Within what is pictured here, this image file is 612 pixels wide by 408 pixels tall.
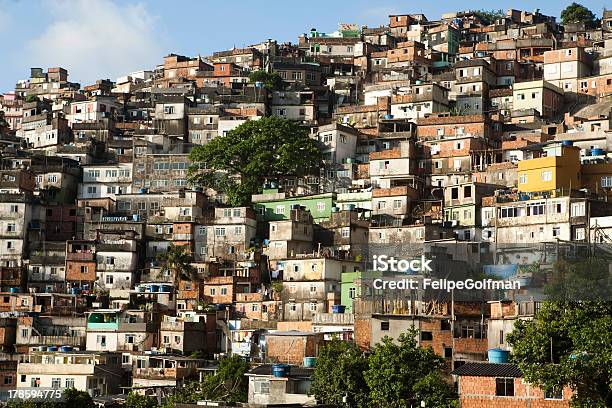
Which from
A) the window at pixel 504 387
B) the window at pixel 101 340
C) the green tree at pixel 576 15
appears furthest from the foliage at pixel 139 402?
the green tree at pixel 576 15

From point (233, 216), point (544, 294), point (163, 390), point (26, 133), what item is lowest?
point (163, 390)

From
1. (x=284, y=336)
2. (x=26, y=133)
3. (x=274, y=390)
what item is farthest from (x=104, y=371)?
(x=26, y=133)

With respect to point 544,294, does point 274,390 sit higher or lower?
lower

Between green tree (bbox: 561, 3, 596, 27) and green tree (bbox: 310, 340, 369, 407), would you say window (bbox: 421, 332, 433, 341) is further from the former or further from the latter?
green tree (bbox: 561, 3, 596, 27)

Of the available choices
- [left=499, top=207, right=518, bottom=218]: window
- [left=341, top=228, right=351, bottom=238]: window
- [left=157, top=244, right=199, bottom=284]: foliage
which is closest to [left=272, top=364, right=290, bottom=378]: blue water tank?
[left=499, top=207, right=518, bottom=218]: window

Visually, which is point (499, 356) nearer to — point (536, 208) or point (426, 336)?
point (426, 336)

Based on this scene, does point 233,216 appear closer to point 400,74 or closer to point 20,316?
point 20,316
